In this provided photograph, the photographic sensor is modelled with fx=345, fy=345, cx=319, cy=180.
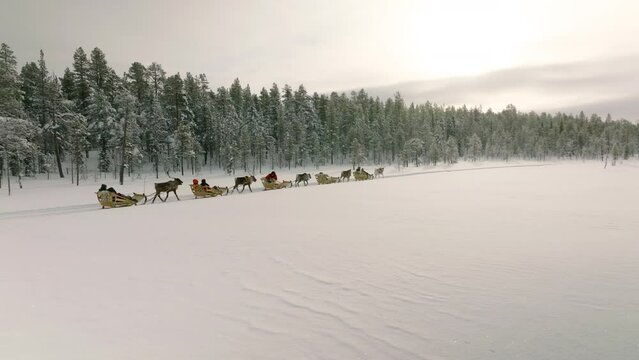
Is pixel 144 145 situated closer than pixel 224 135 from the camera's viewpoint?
Yes

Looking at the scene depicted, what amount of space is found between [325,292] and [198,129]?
2585 inches

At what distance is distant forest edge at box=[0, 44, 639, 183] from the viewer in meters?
42.0

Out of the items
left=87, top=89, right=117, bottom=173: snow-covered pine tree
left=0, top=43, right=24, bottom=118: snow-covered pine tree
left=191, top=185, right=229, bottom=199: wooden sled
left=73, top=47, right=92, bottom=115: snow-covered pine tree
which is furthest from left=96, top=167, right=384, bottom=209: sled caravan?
left=73, top=47, right=92, bottom=115: snow-covered pine tree

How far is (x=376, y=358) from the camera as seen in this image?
375 centimetres

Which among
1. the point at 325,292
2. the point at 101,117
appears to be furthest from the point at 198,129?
the point at 325,292

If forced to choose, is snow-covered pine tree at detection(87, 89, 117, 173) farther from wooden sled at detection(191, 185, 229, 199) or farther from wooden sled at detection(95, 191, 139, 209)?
wooden sled at detection(95, 191, 139, 209)

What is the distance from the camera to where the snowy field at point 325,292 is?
159 inches

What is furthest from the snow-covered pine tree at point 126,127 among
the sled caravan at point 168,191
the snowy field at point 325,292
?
the snowy field at point 325,292

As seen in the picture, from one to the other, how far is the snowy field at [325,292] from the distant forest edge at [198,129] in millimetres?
27002

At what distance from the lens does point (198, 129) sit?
216 feet

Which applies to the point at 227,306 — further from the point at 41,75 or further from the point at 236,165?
the point at 236,165

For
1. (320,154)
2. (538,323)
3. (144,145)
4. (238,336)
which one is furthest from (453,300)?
(320,154)

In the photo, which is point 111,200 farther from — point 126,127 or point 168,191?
point 126,127

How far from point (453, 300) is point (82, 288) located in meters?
6.11
